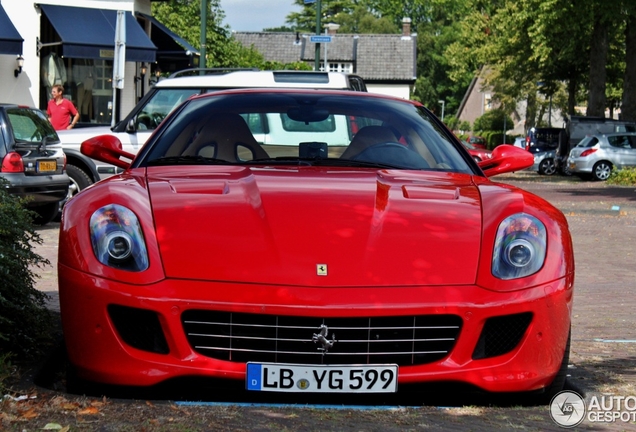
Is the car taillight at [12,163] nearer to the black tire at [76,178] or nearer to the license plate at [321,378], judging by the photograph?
the black tire at [76,178]

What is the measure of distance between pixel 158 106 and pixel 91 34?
48.4 ft

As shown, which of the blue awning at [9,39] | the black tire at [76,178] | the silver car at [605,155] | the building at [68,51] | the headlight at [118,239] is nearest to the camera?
the headlight at [118,239]

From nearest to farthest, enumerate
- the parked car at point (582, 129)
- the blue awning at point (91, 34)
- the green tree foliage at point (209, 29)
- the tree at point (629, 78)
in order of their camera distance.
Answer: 1. the blue awning at point (91, 34)
2. the tree at point (629, 78)
3. the parked car at point (582, 129)
4. the green tree foliage at point (209, 29)

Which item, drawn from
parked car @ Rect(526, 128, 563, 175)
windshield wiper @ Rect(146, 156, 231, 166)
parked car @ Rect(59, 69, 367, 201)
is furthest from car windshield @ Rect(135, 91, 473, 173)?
parked car @ Rect(526, 128, 563, 175)

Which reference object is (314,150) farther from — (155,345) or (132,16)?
(132,16)

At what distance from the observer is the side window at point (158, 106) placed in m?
13.3

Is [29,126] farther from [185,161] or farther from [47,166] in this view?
[185,161]

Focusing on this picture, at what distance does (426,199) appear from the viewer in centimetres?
446

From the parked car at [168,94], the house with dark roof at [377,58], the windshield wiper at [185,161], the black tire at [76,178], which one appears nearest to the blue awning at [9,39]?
the parked car at [168,94]

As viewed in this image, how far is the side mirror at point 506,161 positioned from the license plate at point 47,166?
830 centimetres

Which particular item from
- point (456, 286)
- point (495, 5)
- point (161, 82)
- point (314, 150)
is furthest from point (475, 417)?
point (495, 5)

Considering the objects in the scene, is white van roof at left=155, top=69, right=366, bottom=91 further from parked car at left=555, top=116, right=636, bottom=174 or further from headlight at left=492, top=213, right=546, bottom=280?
parked car at left=555, top=116, right=636, bottom=174

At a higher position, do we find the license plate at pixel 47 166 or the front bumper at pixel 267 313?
the front bumper at pixel 267 313

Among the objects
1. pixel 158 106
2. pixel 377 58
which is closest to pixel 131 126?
pixel 158 106
